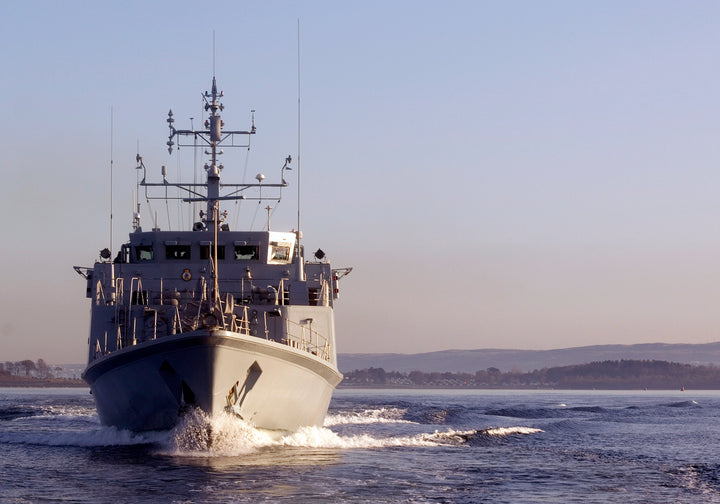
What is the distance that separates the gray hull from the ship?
0.03 meters

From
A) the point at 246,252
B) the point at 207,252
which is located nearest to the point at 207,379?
the point at 207,252

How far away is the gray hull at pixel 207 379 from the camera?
922 inches

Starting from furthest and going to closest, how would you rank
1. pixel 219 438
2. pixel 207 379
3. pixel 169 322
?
pixel 169 322 < pixel 219 438 < pixel 207 379

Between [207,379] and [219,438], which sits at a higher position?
[207,379]

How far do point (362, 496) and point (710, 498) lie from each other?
6.46 metres

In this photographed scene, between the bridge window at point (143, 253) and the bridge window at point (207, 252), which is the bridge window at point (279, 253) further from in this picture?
the bridge window at point (143, 253)

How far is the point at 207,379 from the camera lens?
2345 cm

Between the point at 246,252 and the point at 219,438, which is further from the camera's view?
the point at 246,252

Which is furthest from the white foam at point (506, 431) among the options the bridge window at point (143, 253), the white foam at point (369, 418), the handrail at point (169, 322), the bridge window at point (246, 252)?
the bridge window at point (143, 253)

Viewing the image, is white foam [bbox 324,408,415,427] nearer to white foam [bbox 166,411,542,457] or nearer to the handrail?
the handrail

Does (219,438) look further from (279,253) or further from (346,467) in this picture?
(279,253)

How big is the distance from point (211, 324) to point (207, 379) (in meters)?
1.27

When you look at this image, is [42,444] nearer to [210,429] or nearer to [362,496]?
[210,429]

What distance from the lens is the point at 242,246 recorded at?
3281cm
